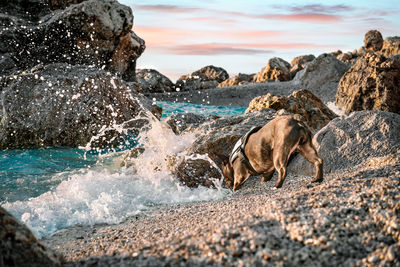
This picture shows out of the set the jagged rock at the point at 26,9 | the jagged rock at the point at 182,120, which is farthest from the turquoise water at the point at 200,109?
the jagged rock at the point at 182,120

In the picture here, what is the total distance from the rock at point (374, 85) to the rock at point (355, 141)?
4476 millimetres

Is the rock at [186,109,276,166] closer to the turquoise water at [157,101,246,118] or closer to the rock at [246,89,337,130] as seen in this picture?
the rock at [246,89,337,130]

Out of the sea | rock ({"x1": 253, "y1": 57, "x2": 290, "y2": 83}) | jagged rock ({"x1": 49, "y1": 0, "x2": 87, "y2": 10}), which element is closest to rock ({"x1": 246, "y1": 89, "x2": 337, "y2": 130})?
the sea

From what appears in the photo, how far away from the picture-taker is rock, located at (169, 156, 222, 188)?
462 cm

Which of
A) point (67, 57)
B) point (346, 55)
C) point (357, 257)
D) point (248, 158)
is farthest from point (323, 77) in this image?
point (357, 257)

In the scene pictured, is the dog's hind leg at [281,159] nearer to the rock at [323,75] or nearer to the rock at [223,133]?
the rock at [223,133]

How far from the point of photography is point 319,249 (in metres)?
2.01

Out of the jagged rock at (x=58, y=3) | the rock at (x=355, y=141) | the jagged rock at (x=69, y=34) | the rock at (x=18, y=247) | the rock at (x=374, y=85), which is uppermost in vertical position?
the jagged rock at (x=58, y=3)

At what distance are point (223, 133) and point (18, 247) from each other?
10.5 feet

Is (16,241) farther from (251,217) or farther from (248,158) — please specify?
(248,158)

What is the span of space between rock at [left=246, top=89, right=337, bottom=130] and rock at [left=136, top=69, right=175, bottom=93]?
17.3 meters

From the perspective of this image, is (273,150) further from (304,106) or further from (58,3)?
(58,3)

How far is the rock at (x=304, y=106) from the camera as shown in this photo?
6.07 m

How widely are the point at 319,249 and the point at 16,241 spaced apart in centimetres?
168
